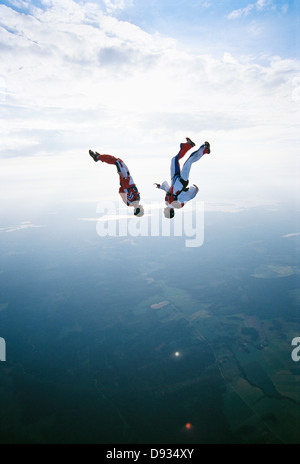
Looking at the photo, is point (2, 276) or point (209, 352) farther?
point (2, 276)

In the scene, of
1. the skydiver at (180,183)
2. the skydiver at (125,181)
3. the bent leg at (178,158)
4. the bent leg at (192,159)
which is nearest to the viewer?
the bent leg at (178,158)

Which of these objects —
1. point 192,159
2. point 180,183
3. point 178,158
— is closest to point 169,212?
point 180,183

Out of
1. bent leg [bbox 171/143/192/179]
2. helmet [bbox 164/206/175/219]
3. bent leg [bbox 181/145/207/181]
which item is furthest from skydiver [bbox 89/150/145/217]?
bent leg [bbox 181/145/207/181]

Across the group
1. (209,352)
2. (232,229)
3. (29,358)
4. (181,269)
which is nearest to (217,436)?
(209,352)

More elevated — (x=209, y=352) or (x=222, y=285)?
(x=222, y=285)

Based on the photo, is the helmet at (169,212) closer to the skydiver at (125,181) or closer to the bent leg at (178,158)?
the skydiver at (125,181)

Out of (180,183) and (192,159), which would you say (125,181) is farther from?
(192,159)

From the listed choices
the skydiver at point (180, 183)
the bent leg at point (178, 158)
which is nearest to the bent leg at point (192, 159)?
the skydiver at point (180, 183)

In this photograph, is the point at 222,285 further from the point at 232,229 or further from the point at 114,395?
the point at 232,229
